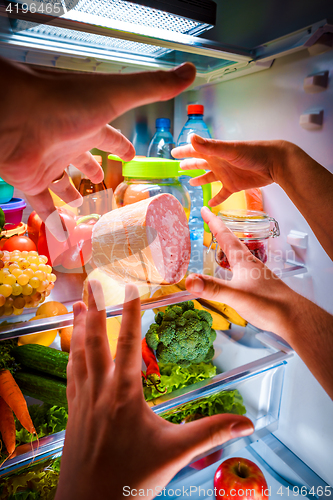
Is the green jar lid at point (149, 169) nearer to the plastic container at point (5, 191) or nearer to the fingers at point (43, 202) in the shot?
the fingers at point (43, 202)

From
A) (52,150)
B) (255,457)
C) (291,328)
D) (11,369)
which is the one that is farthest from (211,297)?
(255,457)

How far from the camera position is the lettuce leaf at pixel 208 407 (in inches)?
32.6

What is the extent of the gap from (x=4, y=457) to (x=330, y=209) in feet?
2.83

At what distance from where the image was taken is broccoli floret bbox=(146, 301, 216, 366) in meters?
0.86

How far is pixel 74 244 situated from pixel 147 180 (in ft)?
0.69

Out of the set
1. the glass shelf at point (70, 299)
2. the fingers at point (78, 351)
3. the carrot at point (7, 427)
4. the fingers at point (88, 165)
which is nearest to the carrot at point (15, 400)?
the carrot at point (7, 427)

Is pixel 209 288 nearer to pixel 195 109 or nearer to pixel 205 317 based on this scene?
pixel 205 317

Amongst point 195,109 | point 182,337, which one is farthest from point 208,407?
point 195,109

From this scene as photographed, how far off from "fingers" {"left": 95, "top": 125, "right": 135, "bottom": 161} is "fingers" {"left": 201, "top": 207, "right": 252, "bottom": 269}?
0.78 feet

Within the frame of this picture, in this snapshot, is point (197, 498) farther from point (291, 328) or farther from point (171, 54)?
point (171, 54)

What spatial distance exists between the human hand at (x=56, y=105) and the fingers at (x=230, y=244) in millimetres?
333

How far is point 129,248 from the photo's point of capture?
1.61 ft

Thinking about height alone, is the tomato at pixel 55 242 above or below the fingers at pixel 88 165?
below

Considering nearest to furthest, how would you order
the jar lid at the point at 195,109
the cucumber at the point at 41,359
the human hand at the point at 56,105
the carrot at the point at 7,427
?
1. the human hand at the point at 56,105
2. the carrot at the point at 7,427
3. the cucumber at the point at 41,359
4. the jar lid at the point at 195,109
